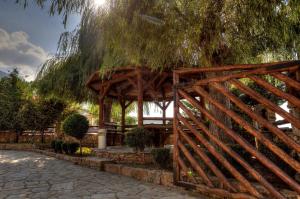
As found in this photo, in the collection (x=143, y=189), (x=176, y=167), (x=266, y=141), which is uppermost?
(x=266, y=141)

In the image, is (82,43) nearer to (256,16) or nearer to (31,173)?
(31,173)

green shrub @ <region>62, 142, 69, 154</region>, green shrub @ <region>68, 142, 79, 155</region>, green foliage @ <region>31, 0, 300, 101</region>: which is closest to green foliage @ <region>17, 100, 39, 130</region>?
green shrub @ <region>62, 142, 69, 154</region>

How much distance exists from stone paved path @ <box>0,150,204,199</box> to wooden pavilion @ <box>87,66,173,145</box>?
2900 mm

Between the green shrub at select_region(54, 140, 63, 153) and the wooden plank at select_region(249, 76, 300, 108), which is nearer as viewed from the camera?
the wooden plank at select_region(249, 76, 300, 108)

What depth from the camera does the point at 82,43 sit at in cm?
1087

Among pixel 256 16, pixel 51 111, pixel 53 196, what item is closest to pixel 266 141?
pixel 256 16

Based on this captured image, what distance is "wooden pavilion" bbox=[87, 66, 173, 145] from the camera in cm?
851

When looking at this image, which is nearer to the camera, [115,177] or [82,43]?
[115,177]

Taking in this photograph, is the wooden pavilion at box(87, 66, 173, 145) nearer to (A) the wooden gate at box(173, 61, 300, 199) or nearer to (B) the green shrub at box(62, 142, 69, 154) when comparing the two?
(B) the green shrub at box(62, 142, 69, 154)

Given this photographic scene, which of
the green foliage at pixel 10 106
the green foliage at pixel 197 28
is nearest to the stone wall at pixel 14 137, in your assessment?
the green foliage at pixel 10 106

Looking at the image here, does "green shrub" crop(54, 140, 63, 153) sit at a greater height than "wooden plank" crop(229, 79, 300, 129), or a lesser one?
lesser

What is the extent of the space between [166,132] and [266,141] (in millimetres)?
6227

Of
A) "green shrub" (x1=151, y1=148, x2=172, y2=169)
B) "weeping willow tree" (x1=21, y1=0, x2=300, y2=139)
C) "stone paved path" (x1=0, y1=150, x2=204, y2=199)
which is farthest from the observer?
"green shrub" (x1=151, y1=148, x2=172, y2=169)

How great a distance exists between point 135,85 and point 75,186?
4.94 metres
